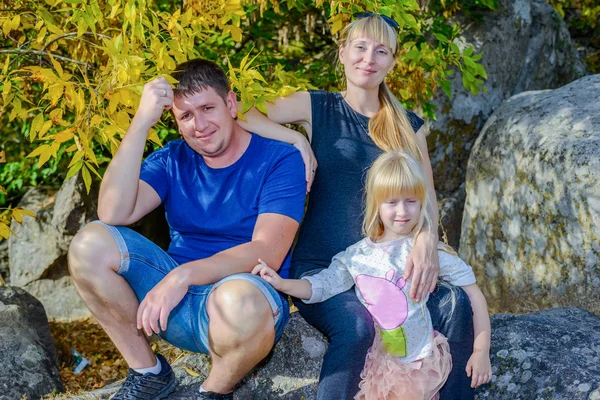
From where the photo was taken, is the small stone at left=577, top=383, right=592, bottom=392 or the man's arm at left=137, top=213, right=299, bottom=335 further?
the small stone at left=577, top=383, right=592, bottom=392

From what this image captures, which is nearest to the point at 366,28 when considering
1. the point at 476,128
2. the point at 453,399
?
the point at 453,399

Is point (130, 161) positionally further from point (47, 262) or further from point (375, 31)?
point (47, 262)

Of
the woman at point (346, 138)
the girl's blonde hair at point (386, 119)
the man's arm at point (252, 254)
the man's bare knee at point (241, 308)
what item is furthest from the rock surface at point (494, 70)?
the man's bare knee at point (241, 308)

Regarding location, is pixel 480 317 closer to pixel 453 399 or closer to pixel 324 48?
pixel 453 399

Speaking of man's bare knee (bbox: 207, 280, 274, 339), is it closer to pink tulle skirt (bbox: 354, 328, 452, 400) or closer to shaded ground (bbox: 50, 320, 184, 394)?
pink tulle skirt (bbox: 354, 328, 452, 400)

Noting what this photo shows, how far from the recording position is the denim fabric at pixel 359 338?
2584 millimetres

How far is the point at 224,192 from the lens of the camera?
9.62ft

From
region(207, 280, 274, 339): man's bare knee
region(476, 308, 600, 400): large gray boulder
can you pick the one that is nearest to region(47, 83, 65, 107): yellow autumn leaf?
region(207, 280, 274, 339): man's bare knee

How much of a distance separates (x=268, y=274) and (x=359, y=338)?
1.29ft

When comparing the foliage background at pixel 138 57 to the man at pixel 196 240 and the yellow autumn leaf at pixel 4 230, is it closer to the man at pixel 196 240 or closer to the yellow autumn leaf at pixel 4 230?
the man at pixel 196 240

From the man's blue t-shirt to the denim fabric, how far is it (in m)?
0.36

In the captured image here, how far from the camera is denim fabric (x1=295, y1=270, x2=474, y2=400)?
258 cm

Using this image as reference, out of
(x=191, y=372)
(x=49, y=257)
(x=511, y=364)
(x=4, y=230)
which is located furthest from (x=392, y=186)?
(x=49, y=257)

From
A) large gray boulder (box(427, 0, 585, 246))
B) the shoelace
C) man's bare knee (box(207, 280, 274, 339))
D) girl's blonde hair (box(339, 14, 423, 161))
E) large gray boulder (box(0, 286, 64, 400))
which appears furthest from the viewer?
large gray boulder (box(427, 0, 585, 246))
